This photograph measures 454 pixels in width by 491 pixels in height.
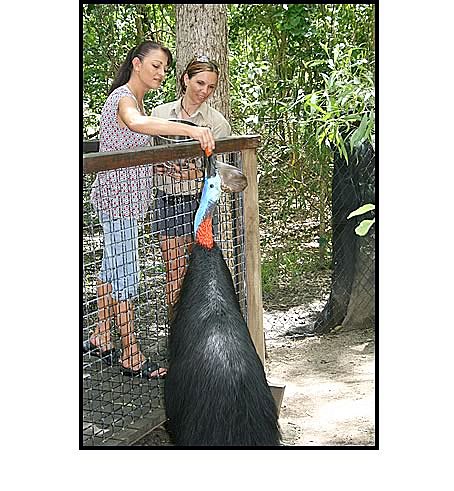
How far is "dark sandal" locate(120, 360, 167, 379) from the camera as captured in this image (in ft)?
6.11

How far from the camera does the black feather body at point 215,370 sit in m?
1.50

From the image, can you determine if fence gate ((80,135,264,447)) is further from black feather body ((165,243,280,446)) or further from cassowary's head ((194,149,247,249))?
black feather body ((165,243,280,446))

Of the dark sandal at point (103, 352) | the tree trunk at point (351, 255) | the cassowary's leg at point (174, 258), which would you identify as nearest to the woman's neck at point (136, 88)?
the cassowary's leg at point (174, 258)

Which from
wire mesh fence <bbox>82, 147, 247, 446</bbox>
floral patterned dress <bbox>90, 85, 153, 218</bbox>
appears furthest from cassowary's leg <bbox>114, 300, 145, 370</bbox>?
floral patterned dress <bbox>90, 85, 153, 218</bbox>

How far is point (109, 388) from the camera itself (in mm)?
1807

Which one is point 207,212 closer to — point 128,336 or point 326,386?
point 128,336

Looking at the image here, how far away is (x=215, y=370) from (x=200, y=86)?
34.9 inches

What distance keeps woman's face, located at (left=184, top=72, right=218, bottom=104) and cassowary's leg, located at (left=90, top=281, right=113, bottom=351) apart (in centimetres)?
59

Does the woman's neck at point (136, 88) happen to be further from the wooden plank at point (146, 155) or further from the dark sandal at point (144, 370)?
the dark sandal at point (144, 370)

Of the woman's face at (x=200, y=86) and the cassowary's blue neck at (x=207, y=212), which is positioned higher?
the woman's face at (x=200, y=86)

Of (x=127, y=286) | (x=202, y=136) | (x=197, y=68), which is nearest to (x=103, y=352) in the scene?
(x=127, y=286)

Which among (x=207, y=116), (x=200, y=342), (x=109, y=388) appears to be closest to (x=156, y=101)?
(x=207, y=116)

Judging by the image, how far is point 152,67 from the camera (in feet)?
6.18

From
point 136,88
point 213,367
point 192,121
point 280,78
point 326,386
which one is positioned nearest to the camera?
point 213,367
